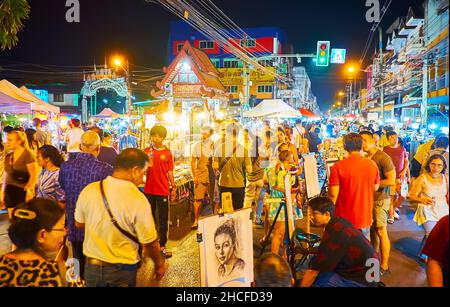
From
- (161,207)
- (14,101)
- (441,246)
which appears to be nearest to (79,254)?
(161,207)

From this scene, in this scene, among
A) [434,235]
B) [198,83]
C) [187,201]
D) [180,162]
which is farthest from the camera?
[198,83]

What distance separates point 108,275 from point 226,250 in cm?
167

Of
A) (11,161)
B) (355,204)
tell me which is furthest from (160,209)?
(355,204)

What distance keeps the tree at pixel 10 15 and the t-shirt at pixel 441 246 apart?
9.18m

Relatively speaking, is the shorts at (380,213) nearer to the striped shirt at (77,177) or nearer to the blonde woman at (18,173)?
the striped shirt at (77,177)

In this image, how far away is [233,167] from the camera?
7.00 m

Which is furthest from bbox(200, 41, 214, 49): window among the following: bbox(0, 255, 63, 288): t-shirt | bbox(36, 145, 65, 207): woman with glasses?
bbox(0, 255, 63, 288): t-shirt

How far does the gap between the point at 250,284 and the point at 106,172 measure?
2273 millimetres

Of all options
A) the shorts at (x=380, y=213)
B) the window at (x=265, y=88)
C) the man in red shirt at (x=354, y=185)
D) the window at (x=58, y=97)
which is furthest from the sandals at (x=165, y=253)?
the window at (x=265, y=88)

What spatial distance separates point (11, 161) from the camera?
6543mm

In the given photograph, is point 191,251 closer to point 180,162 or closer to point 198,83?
point 180,162

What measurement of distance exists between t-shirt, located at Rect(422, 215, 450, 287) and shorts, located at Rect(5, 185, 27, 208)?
5900 mm

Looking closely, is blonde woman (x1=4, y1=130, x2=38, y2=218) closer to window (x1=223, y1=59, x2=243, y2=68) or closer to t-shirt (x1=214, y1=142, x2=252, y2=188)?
t-shirt (x1=214, y1=142, x2=252, y2=188)

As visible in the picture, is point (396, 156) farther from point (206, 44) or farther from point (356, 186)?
point (206, 44)
